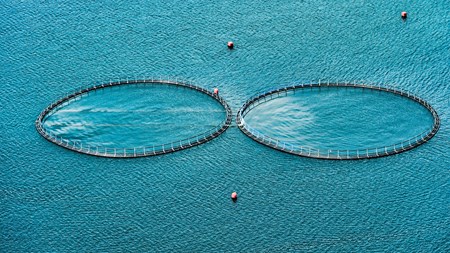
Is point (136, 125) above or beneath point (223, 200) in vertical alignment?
above

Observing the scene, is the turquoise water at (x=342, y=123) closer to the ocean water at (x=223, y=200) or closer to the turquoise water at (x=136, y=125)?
the ocean water at (x=223, y=200)

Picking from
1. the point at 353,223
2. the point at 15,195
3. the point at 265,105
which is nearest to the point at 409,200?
the point at 353,223

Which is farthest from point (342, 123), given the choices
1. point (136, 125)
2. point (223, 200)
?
point (136, 125)

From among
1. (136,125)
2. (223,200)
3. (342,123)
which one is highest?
(342,123)

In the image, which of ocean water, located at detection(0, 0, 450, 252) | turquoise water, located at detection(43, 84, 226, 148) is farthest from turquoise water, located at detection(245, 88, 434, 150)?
turquoise water, located at detection(43, 84, 226, 148)

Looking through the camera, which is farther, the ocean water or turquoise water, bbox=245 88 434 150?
turquoise water, bbox=245 88 434 150

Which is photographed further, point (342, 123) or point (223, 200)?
point (342, 123)

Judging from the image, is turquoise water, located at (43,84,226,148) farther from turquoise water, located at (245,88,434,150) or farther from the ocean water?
turquoise water, located at (245,88,434,150)

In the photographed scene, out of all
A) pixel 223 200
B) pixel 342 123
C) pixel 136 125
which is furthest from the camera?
pixel 136 125

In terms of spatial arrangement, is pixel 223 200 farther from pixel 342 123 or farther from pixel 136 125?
pixel 342 123

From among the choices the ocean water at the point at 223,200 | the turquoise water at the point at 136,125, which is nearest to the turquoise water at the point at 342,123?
the ocean water at the point at 223,200
